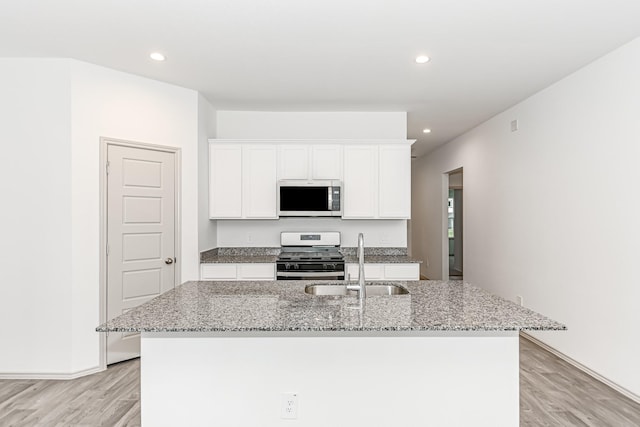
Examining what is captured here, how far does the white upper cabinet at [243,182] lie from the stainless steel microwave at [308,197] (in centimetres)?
15

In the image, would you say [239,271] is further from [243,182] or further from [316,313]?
[316,313]

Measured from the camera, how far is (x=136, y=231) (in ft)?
11.9

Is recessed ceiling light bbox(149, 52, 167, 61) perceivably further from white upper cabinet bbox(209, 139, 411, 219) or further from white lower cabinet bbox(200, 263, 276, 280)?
white lower cabinet bbox(200, 263, 276, 280)

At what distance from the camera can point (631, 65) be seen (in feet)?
9.41

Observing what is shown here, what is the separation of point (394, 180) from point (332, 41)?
2055 mm

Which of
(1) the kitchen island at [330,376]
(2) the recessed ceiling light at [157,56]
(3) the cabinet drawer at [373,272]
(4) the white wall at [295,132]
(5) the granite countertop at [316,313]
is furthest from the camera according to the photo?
(4) the white wall at [295,132]

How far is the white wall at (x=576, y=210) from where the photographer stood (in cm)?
290

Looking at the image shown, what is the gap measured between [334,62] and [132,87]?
74.9 inches

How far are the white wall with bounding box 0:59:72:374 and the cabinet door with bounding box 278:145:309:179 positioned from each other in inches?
82.9

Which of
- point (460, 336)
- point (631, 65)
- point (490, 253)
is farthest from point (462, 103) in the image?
point (460, 336)

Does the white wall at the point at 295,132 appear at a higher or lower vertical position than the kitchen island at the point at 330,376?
higher

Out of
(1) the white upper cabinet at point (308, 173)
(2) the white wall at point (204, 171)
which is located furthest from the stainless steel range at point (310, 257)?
(2) the white wall at point (204, 171)

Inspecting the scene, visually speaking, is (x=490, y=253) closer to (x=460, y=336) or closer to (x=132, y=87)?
(x=460, y=336)

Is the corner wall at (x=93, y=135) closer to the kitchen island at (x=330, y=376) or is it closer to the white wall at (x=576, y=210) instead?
the kitchen island at (x=330, y=376)
